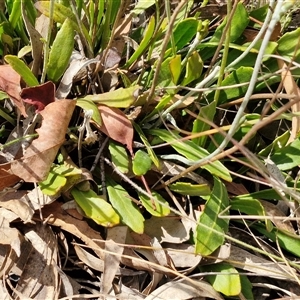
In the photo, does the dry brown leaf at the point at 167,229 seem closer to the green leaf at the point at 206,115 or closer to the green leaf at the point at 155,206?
the green leaf at the point at 155,206

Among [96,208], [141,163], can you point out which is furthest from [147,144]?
[96,208]

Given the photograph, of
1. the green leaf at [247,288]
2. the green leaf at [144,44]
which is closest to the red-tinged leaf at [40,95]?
the green leaf at [144,44]

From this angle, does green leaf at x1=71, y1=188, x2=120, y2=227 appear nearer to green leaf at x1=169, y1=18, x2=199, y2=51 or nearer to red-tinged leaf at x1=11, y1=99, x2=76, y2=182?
red-tinged leaf at x1=11, y1=99, x2=76, y2=182

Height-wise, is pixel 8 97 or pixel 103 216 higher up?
pixel 8 97

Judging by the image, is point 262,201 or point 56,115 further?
point 262,201

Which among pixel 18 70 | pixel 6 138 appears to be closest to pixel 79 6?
pixel 18 70

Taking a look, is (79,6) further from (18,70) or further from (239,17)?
(239,17)

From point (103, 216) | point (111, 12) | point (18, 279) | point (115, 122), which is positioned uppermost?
point (111, 12)

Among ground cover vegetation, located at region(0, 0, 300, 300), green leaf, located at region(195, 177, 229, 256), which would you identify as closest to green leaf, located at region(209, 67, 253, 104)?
ground cover vegetation, located at region(0, 0, 300, 300)

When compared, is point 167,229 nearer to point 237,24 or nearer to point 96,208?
point 96,208
